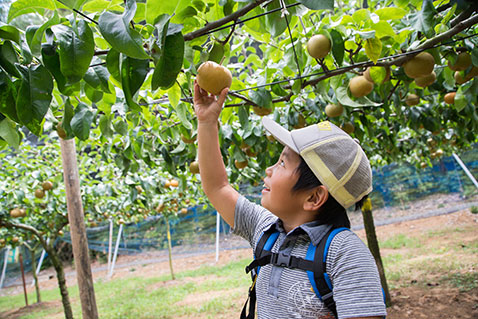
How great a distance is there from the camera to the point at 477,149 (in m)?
10.6

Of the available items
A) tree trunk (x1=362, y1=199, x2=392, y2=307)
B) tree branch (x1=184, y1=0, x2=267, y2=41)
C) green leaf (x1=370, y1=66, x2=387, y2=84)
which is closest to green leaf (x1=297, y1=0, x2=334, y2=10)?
tree branch (x1=184, y1=0, x2=267, y2=41)

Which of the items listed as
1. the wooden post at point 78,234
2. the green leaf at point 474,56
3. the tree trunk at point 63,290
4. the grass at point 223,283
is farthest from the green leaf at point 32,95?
the tree trunk at point 63,290

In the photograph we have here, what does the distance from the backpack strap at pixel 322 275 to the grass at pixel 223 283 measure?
185 inches

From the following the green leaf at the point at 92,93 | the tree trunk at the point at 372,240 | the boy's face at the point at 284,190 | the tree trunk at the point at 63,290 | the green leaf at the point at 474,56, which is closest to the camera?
the boy's face at the point at 284,190

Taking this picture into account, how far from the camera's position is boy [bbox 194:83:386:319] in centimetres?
90

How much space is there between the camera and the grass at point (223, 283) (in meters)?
5.55

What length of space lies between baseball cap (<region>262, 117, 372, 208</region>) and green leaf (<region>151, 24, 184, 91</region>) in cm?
46

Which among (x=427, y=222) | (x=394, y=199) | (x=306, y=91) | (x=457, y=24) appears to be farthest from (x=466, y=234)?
(x=457, y=24)

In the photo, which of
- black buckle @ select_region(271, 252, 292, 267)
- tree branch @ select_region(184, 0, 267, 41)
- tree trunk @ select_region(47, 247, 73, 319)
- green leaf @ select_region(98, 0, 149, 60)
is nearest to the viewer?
green leaf @ select_region(98, 0, 149, 60)

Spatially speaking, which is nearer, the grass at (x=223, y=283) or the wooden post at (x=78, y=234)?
the wooden post at (x=78, y=234)

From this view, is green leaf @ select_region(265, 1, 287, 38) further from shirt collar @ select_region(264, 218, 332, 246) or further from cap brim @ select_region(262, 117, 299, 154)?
shirt collar @ select_region(264, 218, 332, 246)

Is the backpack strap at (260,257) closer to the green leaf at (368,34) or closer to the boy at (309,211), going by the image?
the boy at (309,211)

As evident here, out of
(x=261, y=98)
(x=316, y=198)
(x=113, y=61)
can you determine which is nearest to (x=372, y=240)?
(x=261, y=98)

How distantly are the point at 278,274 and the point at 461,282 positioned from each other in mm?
4993
